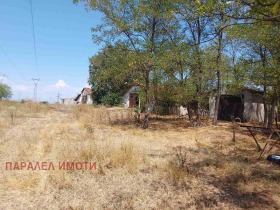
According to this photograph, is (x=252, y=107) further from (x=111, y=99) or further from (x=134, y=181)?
(x=111, y=99)

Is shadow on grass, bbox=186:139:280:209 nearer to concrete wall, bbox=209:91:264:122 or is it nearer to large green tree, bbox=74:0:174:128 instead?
large green tree, bbox=74:0:174:128

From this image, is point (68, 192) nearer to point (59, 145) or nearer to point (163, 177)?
point (163, 177)

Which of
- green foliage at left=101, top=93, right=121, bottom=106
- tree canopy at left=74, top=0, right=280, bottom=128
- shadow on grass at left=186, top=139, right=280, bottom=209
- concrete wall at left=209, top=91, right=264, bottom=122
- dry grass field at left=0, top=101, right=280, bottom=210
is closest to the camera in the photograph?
dry grass field at left=0, top=101, right=280, bottom=210

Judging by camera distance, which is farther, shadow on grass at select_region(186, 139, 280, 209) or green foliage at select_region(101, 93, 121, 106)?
green foliage at select_region(101, 93, 121, 106)

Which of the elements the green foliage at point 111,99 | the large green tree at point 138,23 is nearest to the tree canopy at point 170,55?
the large green tree at point 138,23

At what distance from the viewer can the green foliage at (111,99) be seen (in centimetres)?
4053

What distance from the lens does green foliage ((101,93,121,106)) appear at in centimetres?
4053

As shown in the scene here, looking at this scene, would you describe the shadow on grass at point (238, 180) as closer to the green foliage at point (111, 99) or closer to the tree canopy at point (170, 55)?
the tree canopy at point (170, 55)

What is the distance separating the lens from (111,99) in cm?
4084

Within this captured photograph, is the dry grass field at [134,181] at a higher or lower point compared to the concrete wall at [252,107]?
lower

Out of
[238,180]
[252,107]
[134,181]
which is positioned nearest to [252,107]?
[252,107]

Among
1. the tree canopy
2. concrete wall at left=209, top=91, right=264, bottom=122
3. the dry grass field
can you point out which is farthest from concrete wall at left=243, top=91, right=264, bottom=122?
the dry grass field

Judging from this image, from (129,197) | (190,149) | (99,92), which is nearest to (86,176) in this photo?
(129,197)

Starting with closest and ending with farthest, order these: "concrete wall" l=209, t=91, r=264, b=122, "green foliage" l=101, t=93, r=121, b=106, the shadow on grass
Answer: the shadow on grass, "concrete wall" l=209, t=91, r=264, b=122, "green foliage" l=101, t=93, r=121, b=106
